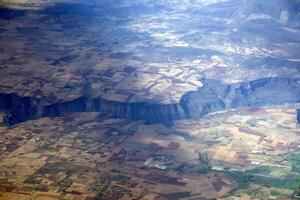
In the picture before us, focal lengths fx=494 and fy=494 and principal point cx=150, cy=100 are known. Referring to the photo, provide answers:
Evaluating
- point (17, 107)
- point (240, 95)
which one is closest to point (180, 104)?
point (240, 95)

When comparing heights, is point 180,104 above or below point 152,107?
above

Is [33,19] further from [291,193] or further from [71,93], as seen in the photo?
[291,193]

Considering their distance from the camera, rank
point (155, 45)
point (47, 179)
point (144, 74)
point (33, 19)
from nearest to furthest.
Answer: point (47, 179) → point (144, 74) → point (155, 45) → point (33, 19)

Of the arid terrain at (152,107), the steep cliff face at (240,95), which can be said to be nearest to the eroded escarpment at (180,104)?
the steep cliff face at (240,95)

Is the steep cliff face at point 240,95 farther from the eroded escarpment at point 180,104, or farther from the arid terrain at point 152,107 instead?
the arid terrain at point 152,107

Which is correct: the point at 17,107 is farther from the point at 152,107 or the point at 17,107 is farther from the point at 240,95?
the point at 240,95

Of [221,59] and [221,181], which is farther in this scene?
[221,59]

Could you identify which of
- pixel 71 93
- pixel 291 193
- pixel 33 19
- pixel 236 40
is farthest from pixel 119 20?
pixel 291 193

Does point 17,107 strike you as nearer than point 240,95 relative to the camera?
Yes
